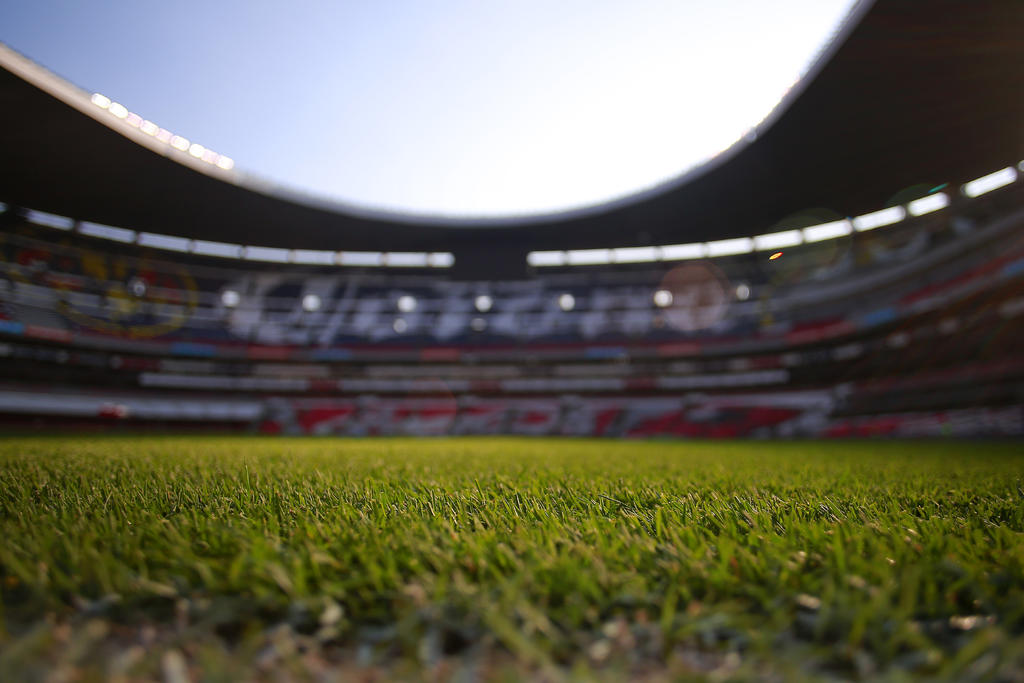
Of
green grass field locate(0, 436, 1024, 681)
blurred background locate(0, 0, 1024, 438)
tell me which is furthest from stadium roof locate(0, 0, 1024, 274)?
green grass field locate(0, 436, 1024, 681)

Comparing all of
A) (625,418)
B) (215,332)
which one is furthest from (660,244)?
(215,332)

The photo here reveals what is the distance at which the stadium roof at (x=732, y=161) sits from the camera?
44.9 ft

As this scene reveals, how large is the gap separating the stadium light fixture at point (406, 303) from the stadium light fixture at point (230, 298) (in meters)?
10.5

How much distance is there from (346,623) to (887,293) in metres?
32.2

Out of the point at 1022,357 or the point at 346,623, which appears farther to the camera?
the point at 1022,357

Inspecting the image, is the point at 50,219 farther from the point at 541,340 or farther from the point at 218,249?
the point at 541,340

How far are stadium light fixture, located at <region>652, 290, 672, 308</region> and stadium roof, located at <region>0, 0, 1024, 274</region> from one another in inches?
156

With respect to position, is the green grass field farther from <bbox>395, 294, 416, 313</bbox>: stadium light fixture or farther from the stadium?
<bbox>395, 294, 416, 313</bbox>: stadium light fixture

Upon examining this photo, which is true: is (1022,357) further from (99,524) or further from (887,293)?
(99,524)

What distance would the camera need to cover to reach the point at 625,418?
89.8 feet

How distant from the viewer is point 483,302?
3459 cm

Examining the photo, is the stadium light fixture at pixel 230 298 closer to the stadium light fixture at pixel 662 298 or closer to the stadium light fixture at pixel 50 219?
the stadium light fixture at pixel 50 219

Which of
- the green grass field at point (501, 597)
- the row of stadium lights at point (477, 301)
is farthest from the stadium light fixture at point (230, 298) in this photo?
the green grass field at point (501, 597)

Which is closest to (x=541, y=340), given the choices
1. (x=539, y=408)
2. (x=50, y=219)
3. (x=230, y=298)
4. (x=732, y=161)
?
(x=539, y=408)
